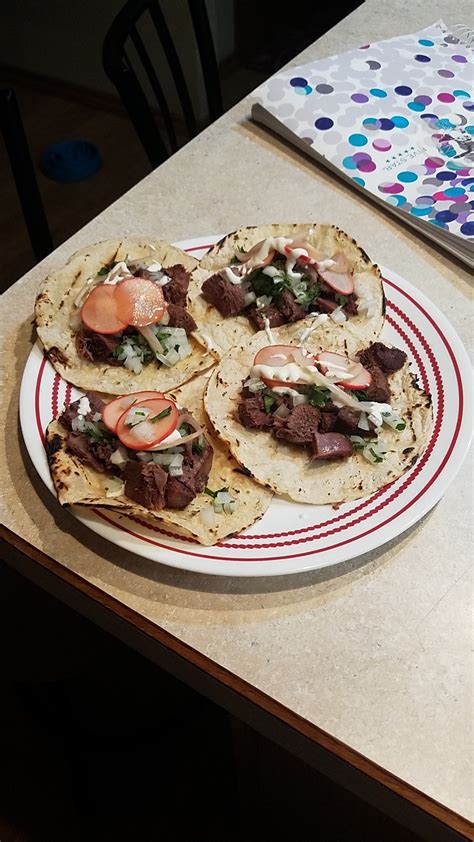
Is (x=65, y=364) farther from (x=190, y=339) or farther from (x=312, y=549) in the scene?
(x=312, y=549)

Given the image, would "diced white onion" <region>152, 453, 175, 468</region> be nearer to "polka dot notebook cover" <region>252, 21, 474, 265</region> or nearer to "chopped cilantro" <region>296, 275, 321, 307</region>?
"chopped cilantro" <region>296, 275, 321, 307</region>

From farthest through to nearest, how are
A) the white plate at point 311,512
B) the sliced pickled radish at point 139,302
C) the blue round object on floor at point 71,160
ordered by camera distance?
1. the blue round object on floor at point 71,160
2. the sliced pickled radish at point 139,302
3. the white plate at point 311,512

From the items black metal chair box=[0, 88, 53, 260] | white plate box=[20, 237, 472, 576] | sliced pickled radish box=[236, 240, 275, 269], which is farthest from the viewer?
black metal chair box=[0, 88, 53, 260]

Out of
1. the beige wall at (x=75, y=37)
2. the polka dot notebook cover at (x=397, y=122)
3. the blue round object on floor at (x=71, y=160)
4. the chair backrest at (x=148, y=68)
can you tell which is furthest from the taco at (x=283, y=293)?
the beige wall at (x=75, y=37)

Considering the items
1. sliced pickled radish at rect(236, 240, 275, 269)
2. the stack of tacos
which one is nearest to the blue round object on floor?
the stack of tacos

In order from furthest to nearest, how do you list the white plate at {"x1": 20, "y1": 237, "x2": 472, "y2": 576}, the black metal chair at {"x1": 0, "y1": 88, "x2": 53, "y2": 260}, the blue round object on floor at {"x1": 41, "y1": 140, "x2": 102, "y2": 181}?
the blue round object on floor at {"x1": 41, "y1": 140, "x2": 102, "y2": 181} → the black metal chair at {"x1": 0, "y1": 88, "x2": 53, "y2": 260} → the white plate at {"x1": 20, "y1": 237, "x2": 472, "y2": 576}

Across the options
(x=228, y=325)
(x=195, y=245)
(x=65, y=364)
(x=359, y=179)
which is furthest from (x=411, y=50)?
(x=65, y=364)

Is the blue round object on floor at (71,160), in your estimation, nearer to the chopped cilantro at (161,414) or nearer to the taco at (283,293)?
the taco at (283,293)
